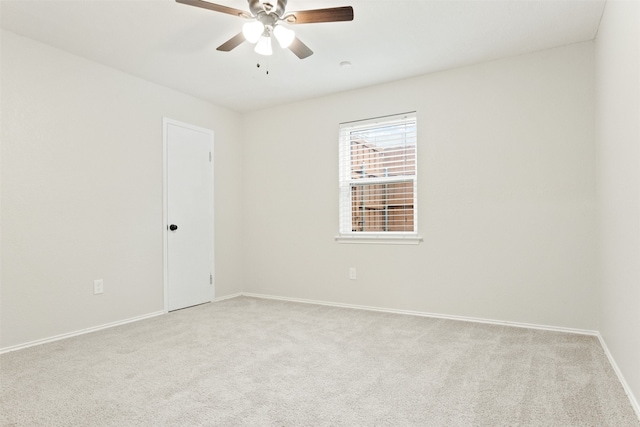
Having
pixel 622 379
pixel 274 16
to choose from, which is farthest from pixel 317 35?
pixel 622 379

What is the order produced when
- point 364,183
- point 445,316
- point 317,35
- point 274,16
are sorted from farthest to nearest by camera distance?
1. point 364,183
2. point 445,316
3. point 317,35
4. point 274,16

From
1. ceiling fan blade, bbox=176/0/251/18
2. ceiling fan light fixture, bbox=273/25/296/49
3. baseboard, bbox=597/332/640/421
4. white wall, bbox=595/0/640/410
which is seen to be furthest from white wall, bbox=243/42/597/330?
ceiling fan blade, bbox=176/0/251/18

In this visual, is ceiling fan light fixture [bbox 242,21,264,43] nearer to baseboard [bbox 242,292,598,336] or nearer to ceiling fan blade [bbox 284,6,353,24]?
ceiling fan blade [bbox 284,6,353,24]

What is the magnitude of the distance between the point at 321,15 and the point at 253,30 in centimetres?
43

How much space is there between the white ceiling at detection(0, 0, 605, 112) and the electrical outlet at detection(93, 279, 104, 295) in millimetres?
2004

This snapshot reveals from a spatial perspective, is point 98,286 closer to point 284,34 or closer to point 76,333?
point 76,333

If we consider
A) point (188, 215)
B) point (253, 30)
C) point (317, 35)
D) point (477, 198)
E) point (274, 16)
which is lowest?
point (188, 215)

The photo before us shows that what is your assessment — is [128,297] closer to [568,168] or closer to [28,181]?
[28,181]

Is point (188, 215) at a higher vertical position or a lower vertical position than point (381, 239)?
higher

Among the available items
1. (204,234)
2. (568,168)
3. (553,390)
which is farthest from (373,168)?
(553,390)

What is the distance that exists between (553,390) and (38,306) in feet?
12.0

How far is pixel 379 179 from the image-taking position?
4121 mm

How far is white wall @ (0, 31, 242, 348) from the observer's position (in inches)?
115

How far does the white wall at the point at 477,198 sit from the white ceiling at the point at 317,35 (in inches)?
11.8
